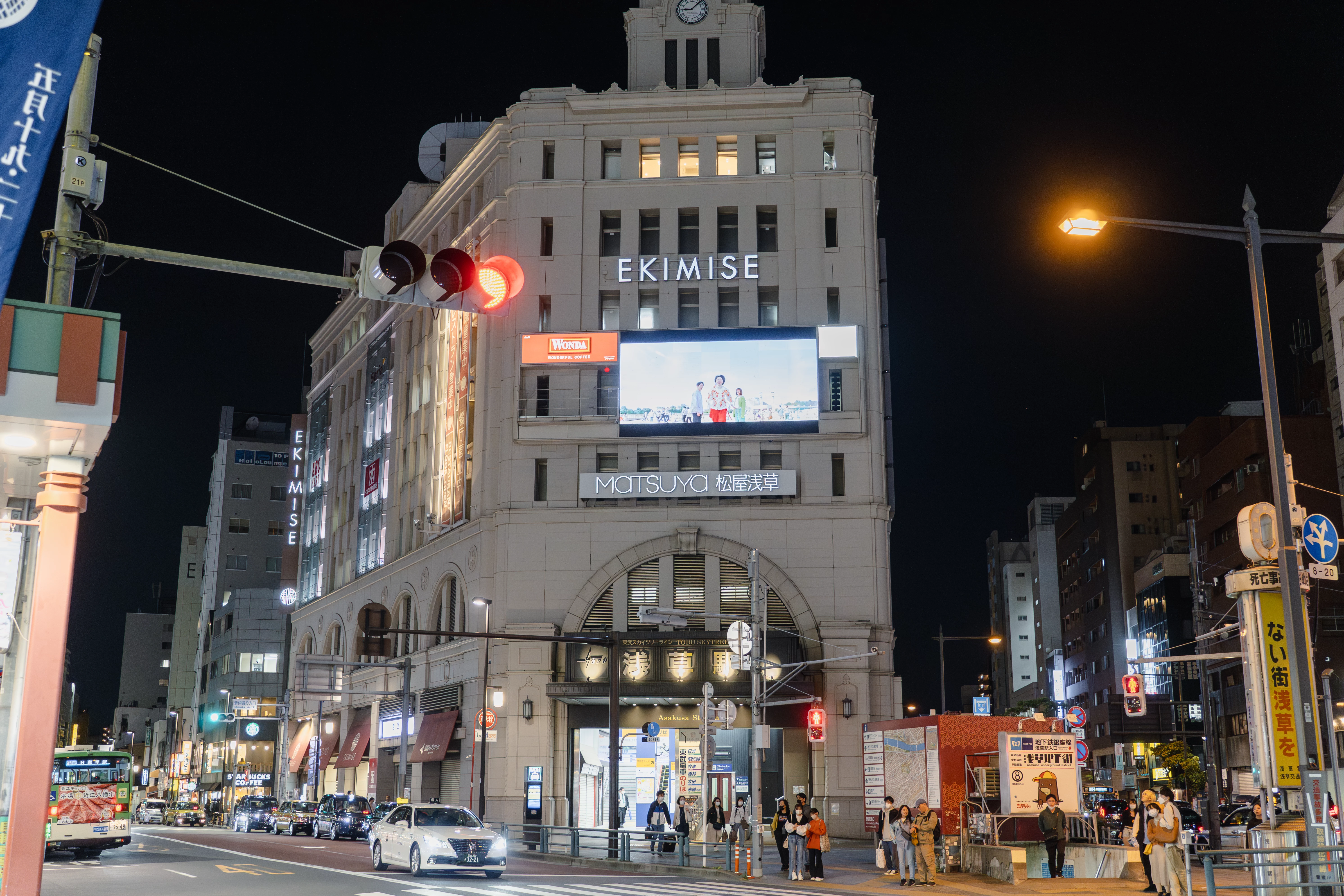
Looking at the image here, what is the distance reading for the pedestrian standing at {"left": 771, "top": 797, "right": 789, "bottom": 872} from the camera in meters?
31.6

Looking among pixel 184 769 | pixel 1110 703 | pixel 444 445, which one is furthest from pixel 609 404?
pixel 184 769

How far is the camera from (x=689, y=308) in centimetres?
5756

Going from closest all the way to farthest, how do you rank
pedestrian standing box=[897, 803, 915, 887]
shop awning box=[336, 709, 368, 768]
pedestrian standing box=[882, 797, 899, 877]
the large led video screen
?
pedestrian standing box=[897, 803, 915, 887]
pedestrian standing box=[882, 797, 899, 877]
the large led video screen
shop awning box=[336, 709, 368, 768]

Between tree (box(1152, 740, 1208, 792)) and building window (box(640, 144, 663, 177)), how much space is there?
58.5 metres

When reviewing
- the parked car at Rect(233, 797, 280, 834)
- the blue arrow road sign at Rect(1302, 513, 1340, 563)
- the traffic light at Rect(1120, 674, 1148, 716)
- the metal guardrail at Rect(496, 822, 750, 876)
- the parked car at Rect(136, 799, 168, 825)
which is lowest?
the parked car at Rect(136, 799, 168, 825)

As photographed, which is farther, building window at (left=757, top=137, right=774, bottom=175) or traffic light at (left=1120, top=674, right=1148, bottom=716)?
building window at (left=757, top=137, right=774, bottom=175)

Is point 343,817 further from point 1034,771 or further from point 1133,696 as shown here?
point 1034,771

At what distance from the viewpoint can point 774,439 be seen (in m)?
54.7

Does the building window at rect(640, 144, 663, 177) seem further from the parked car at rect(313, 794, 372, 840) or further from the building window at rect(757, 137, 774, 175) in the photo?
the parked car at rect(313, 794, 372, 840)

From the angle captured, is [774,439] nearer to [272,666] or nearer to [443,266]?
[443,266]

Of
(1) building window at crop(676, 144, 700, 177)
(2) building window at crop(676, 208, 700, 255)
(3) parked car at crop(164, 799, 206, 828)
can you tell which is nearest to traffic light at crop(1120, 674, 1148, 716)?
(2) building window at crop(676, 208, 700, 255)

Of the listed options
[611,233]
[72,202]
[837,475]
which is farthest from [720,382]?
[72,202]

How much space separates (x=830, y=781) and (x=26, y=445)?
40492 mm

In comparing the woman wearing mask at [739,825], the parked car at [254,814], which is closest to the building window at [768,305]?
the woman wearing mask at [739,825]
